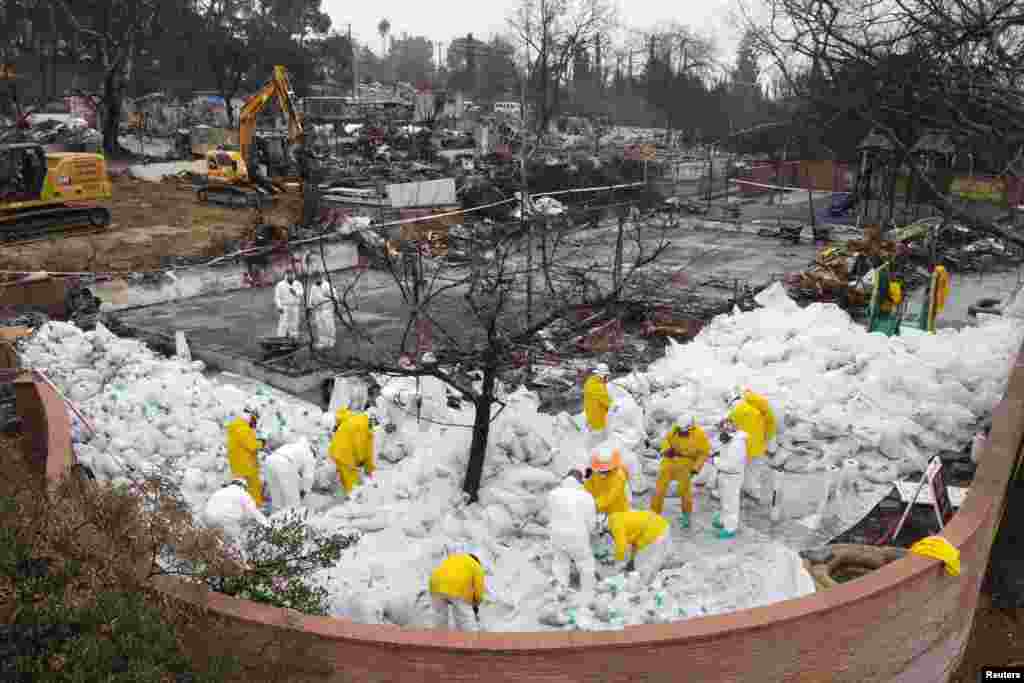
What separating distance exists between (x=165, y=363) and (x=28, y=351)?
6.11ft

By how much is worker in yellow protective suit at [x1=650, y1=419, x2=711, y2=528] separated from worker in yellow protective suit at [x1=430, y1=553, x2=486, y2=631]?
8.86 ft

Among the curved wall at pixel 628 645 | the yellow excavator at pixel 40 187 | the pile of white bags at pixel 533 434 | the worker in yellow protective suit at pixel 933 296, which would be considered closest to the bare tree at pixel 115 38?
the yellow excavator at pixel 40 187

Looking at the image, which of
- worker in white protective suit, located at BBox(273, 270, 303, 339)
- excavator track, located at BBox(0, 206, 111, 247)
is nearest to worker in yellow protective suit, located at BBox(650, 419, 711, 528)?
worker in white protective suit, located at BBox(273, 270, 303, 339)

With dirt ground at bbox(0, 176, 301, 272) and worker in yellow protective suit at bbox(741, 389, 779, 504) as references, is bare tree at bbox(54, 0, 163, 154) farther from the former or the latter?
worker in yellow protective suit at bbox(741, 389, 779, 504)

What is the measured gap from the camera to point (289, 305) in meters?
13.8

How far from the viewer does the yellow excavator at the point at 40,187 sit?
741 inches

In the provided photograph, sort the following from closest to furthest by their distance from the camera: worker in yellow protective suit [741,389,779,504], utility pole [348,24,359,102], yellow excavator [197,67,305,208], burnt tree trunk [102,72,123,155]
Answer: worker in yellow protective suit [741,389,779,504] → yellow excavator [197,67,305,208] → burnt tree trunk [102,72,123,155] → utility pole [348,24,359,102]

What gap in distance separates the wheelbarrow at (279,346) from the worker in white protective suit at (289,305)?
1.31 feet

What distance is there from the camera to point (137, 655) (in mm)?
3807

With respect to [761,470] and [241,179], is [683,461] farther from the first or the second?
[241,179]

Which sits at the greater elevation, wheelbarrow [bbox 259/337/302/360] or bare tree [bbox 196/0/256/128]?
bare tree [bbox 196/0/256/128]

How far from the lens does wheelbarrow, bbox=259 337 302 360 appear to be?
43.8ft

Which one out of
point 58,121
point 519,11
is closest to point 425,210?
point 519,11

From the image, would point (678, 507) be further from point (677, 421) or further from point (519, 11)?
point (519, 11)
